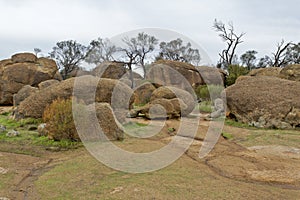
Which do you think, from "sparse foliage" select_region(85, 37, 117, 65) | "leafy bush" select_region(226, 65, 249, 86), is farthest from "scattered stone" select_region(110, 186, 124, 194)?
"sparse foliage" select_region(85, 37, 117, 65)

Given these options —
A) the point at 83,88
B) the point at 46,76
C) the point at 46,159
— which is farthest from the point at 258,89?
the point at 46,76

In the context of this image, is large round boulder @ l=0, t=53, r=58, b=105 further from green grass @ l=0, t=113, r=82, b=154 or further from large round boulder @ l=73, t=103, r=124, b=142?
large round boulder @ l=73, t=103, r=124, b=142

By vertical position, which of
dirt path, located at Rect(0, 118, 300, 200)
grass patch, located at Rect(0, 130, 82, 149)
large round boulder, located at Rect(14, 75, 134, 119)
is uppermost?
large round boulder, located at Rect(14, 75, 134, 119)

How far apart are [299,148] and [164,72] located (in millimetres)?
12383

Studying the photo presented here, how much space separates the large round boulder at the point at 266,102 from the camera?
986 centimetres

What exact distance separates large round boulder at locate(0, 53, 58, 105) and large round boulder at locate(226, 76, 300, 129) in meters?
11.3

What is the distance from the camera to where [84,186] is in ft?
13.6

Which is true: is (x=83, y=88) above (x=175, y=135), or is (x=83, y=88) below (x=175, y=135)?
above

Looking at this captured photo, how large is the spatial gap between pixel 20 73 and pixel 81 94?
8811mm

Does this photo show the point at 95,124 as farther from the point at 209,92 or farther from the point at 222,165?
the point at 209,92

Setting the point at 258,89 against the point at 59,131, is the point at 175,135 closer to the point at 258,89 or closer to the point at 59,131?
the point at 59,131

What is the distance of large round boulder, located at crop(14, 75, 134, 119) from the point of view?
986 centimetres

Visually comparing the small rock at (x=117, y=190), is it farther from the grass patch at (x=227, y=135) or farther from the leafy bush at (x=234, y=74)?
the leafy bush at (x=234, y=74)

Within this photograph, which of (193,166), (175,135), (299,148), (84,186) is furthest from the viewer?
(175,135)
